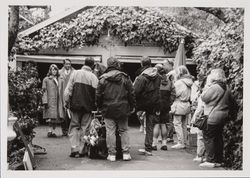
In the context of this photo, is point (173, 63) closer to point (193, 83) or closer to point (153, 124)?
point (193, 83)

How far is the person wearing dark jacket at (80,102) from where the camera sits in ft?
19.5

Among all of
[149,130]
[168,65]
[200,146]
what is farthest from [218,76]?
[168,65]

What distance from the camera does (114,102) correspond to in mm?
5758

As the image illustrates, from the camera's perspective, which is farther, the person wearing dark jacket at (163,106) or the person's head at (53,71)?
the person's head at (53,71)

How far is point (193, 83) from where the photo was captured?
21.6 ft

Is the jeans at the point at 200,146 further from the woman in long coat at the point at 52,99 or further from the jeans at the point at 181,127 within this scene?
the woman in long coat at the point at 52,99

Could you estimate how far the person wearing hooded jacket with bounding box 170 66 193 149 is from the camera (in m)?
6.59

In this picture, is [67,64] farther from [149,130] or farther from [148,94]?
[149,130]

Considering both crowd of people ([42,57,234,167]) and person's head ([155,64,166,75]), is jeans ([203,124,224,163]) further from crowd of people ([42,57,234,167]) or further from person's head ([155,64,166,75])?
person's head ([155,64,166,75])

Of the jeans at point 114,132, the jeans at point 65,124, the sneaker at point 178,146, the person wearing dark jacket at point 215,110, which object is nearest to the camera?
the person wearing dark jacket at point 215,110

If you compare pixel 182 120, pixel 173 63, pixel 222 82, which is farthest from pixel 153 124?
pixel 173 63

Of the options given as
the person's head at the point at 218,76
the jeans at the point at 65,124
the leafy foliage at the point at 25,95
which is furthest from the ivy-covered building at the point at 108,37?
the person's head at the point at 218,76

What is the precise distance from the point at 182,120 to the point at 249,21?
159 centimetres

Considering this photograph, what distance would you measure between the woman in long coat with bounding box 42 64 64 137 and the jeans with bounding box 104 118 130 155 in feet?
3.48
